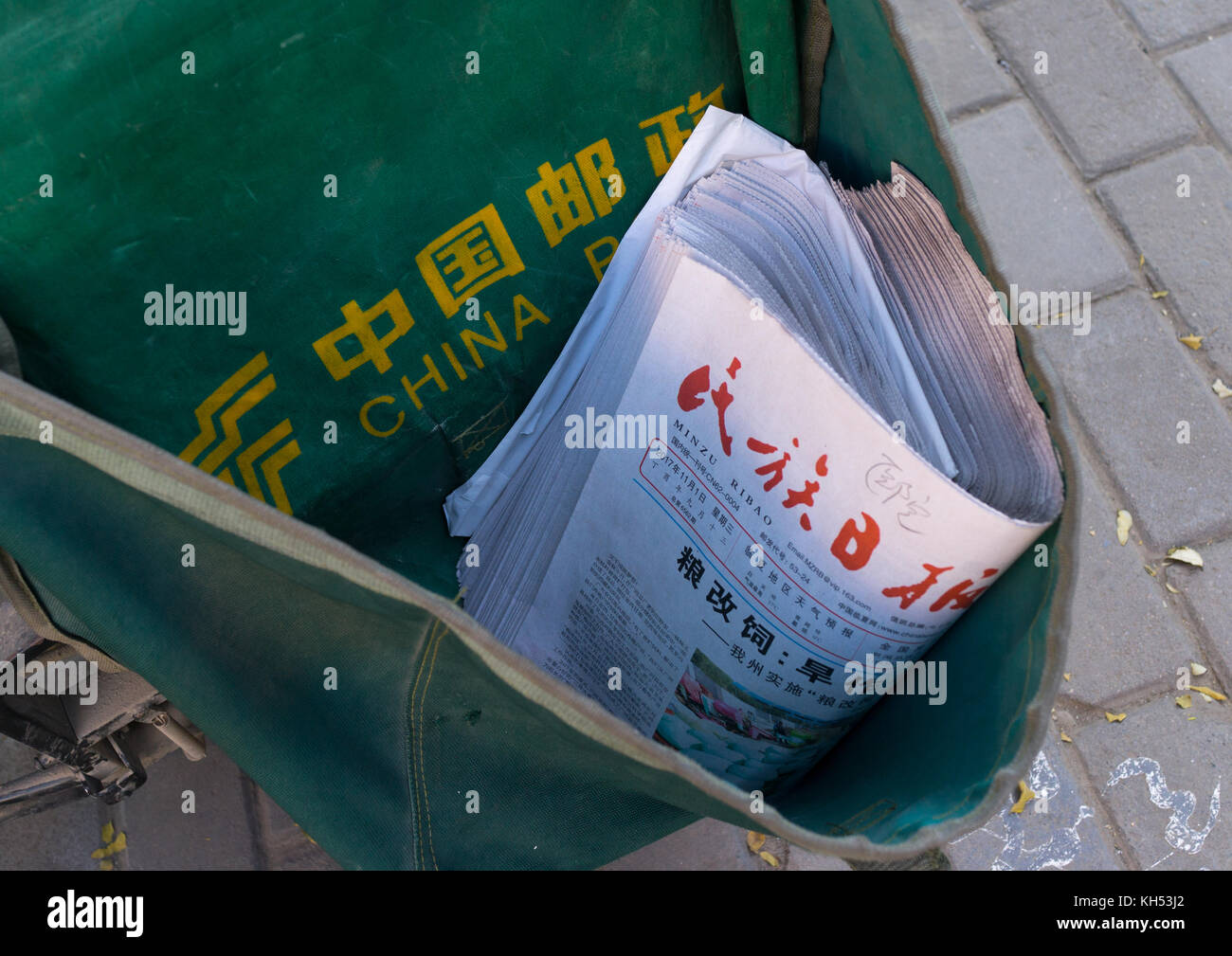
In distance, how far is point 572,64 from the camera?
3.76ft

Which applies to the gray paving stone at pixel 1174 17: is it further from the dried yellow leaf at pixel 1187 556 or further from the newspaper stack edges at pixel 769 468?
the newspaper stack edges at pixel 769 468

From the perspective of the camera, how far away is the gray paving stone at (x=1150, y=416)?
1.89 m

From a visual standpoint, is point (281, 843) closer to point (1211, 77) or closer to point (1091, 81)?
point (1091, 81)

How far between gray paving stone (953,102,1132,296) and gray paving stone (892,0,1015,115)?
54 mm

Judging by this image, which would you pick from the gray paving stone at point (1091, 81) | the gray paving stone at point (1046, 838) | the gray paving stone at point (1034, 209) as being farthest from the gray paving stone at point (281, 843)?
the gray paving stone at point (1091, 81)

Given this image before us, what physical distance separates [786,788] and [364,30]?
0.91 m

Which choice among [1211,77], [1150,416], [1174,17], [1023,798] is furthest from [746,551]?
[1174,17]

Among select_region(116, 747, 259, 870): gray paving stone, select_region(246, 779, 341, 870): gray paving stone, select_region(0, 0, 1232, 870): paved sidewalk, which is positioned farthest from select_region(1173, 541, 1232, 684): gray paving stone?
select_region(116, 747, 259, 870): gray paving stone

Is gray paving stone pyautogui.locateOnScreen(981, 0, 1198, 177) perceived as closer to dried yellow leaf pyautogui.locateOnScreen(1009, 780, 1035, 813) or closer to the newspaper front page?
dried yellow leaf pyautogui.locateOnScreen(1009, 780, 1035, 813)

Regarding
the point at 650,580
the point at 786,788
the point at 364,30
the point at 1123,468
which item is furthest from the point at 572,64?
the point at 1123,468

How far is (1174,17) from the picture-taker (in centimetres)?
240

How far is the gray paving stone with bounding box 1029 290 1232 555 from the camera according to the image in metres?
1.89

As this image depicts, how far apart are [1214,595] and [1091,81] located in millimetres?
1227

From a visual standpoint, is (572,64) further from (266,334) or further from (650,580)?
(650,580)
